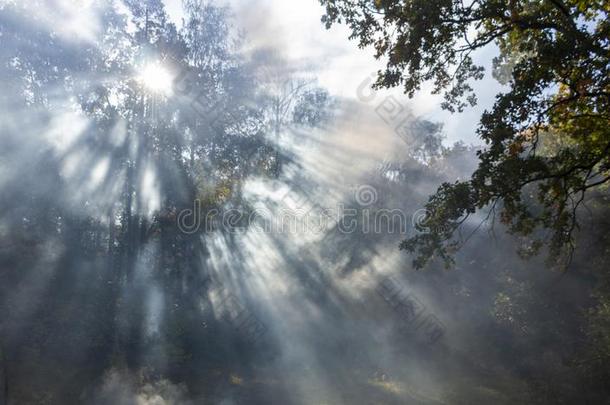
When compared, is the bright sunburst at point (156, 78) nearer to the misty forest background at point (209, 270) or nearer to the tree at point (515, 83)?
the misty forest background at point (209, 270)

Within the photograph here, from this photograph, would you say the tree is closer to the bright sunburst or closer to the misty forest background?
the misty forest background

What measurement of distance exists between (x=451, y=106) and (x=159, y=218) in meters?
19.5

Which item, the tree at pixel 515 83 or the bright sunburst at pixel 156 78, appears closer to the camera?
the tree at pixel 515 83

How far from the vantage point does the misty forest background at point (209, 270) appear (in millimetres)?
17328

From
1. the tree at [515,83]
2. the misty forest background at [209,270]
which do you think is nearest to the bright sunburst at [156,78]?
the misty forest background at [209,270]

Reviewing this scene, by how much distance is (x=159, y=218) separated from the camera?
80.7 feet

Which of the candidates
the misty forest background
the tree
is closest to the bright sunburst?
the misty forest background

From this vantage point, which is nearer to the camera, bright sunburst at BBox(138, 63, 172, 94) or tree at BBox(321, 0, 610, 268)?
tree at BBox(321, 0, 610, 268)

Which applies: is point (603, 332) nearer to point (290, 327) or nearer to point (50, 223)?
point (290, 327)

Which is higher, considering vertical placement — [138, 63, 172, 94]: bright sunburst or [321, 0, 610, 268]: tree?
[138, 63, 172, 94]: bright sunburst

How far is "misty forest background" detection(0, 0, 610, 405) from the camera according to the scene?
1733cm

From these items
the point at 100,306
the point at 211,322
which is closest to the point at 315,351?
the point at 211,322

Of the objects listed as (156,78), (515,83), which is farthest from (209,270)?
(515,83)

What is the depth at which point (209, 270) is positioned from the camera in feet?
85.4
